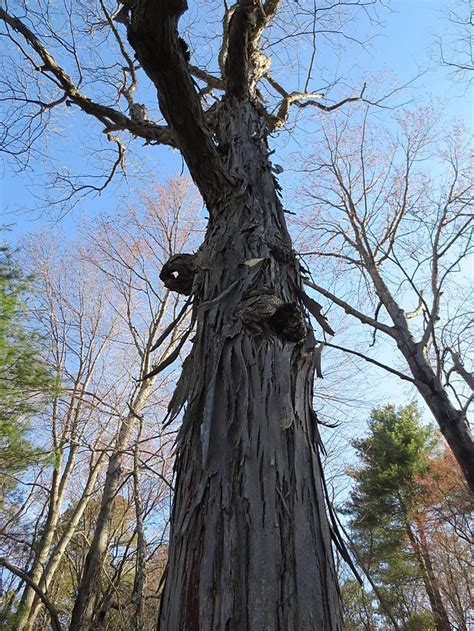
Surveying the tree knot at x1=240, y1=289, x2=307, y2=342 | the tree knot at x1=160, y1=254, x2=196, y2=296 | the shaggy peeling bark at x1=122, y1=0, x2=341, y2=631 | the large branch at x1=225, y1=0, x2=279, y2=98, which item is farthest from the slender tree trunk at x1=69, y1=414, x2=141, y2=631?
the large branch at x1=225, y1=0, x2=279, y2=98

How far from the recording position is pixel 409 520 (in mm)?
12398

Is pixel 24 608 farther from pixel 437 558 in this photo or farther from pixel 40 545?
pixel 437 558

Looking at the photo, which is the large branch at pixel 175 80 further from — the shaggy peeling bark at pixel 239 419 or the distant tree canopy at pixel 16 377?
the distant tree canopy at pixel 16 377

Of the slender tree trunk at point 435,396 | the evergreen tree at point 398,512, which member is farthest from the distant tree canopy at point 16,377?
the evergreen tree at point 398,512

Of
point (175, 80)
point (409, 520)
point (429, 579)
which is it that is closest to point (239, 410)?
point (175, 80)

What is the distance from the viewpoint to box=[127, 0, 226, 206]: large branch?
155cm

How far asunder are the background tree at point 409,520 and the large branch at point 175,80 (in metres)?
10.4

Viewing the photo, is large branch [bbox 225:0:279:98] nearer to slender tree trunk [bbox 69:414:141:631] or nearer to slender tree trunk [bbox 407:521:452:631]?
slender tree trunk [bbox 69:414:141:631]

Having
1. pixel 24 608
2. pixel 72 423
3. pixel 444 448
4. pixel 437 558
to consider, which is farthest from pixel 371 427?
pixel 24 608

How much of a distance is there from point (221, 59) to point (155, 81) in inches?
162

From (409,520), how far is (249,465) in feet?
45.9

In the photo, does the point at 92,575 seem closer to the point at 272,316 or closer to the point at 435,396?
the point at 435,396

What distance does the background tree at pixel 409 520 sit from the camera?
34.0 feet

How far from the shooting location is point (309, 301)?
5.66 ft
